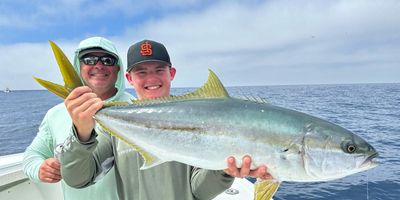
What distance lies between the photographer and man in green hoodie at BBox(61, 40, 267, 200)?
215cm

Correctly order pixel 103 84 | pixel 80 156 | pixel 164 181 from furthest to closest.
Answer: pixel 103 84, pixel 164 181, pixel 80 156

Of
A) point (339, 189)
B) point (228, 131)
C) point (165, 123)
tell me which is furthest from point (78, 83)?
point (339, 189)

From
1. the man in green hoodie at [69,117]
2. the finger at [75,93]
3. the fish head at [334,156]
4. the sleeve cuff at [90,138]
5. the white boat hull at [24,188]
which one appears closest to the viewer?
the fish head at [334,156]

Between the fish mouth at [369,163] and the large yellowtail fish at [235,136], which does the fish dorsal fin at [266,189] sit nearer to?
the large yellowtail fish at [235,136]

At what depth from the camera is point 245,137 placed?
78.5 inches

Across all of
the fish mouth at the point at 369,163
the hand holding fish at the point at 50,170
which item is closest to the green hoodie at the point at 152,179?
the hand holding fish at the point at 50,170

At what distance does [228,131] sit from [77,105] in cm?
102

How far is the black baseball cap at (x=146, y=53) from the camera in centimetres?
285

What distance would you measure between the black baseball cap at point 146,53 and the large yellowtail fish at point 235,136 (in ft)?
2.25

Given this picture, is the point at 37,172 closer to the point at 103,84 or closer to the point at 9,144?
the point at 103,84

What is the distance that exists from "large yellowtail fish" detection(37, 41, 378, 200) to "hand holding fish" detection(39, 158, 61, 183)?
105cm

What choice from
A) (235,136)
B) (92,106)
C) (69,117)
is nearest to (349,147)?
(235,136)

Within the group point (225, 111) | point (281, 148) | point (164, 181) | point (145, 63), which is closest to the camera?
point (281, 148)

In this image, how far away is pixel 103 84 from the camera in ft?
12.1
